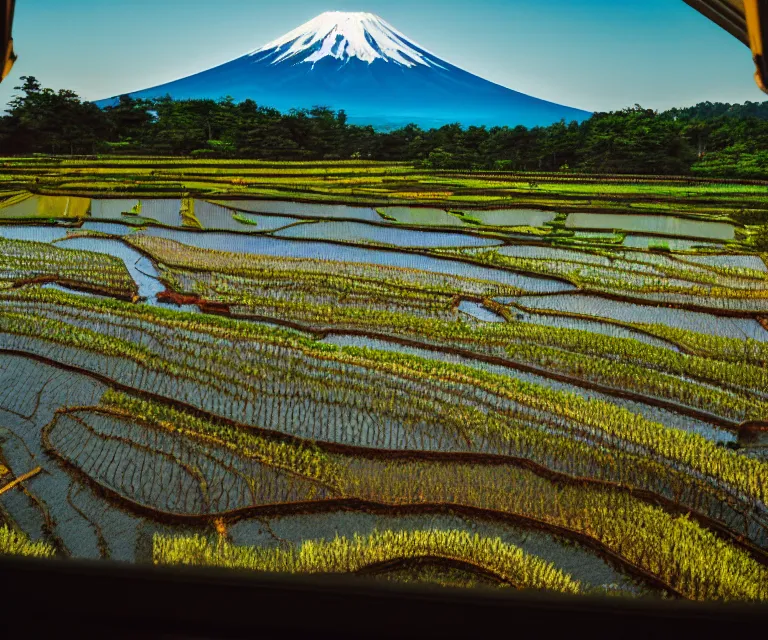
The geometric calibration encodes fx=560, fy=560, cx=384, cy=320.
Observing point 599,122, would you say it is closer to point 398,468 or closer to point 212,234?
point 212,234

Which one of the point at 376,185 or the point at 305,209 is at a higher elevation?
the point at 376,185

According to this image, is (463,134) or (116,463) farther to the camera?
(463,134)

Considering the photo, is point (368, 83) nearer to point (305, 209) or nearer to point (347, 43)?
point (347, 43)

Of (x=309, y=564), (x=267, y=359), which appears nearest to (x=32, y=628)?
(x=309, y=564)

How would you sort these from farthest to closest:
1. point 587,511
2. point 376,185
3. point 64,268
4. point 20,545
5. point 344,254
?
point 376,185
point 344,254
point 64,268
point 587,511
point 20,545

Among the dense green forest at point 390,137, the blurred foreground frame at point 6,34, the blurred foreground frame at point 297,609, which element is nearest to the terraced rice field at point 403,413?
the blurred foreground frame at point 297,609

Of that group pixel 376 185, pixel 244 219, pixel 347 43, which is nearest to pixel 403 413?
pixel 347 43

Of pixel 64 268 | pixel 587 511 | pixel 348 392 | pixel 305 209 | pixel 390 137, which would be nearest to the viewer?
pixel 587 511
